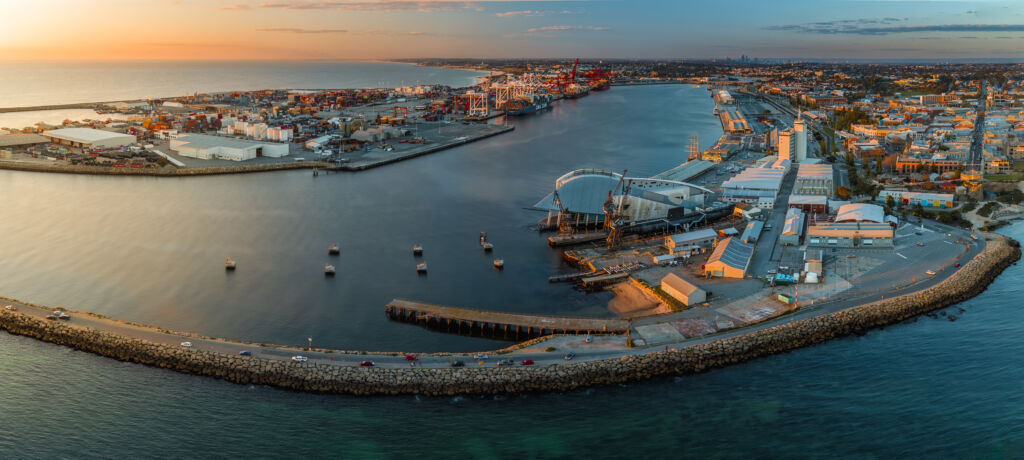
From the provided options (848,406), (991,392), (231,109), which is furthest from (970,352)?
(231,109)

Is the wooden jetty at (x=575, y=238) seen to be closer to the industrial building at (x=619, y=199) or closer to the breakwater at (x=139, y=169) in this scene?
the industrial building at (x=619, y=199)

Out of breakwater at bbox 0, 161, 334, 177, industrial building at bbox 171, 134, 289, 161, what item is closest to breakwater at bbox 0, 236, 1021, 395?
breakwater at bbox 0, 161, 334, 177

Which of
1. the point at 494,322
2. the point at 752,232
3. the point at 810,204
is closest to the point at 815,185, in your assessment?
the point at 810,204

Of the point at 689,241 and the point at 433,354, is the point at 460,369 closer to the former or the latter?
the point at 433,354

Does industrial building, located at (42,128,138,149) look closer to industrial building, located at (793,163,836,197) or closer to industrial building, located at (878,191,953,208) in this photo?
industrial building, located at (793,163,836,197)

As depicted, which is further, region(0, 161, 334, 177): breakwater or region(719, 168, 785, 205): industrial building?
region(0, 161, 334, 177): breakwater

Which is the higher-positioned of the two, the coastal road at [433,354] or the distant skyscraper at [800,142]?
the distant skyscraper at [800,142]

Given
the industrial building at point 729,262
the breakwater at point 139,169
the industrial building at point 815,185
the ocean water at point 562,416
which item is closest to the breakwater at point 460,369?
the ocean water at point 562,416
